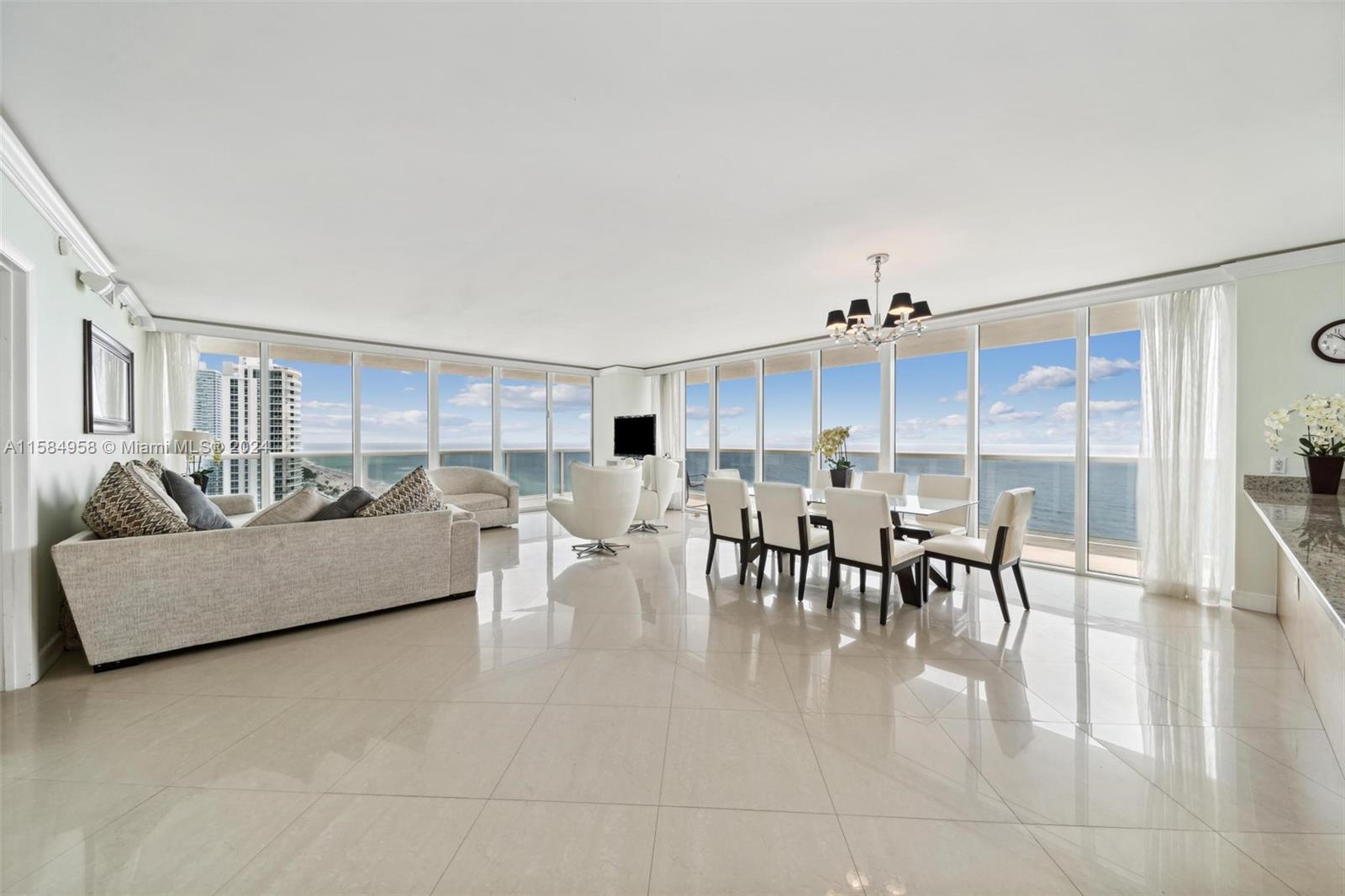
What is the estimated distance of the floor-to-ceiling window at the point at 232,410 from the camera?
227 inches

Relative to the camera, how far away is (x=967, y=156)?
2205 millimetres

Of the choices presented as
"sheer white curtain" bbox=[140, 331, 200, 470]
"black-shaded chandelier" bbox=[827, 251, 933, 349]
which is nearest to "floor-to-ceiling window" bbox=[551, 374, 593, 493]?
"sheer white curtain" bbox=[140, 331, 200, 470]

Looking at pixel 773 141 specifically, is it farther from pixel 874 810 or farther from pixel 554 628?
pixel 554 628

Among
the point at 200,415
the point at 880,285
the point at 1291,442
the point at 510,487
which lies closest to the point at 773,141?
the point at 880,285

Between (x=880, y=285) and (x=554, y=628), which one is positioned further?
(x=880, y=285)

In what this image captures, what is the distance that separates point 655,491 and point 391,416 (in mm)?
4011

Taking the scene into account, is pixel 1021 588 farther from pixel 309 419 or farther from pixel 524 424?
pixel 309 419

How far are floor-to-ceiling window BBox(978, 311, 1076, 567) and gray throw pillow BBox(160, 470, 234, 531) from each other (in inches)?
225

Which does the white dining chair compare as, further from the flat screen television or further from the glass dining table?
the flat screen television

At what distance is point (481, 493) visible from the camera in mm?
6828

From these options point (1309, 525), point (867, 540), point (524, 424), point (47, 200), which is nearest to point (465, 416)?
point (524, 424)

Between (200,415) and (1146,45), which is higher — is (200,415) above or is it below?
below

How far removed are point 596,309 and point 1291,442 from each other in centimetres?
535

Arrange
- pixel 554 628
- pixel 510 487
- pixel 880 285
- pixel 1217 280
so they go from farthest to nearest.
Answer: pixel 510 487
pixel 880 285
pixel 1217 280
pixel 554 628
